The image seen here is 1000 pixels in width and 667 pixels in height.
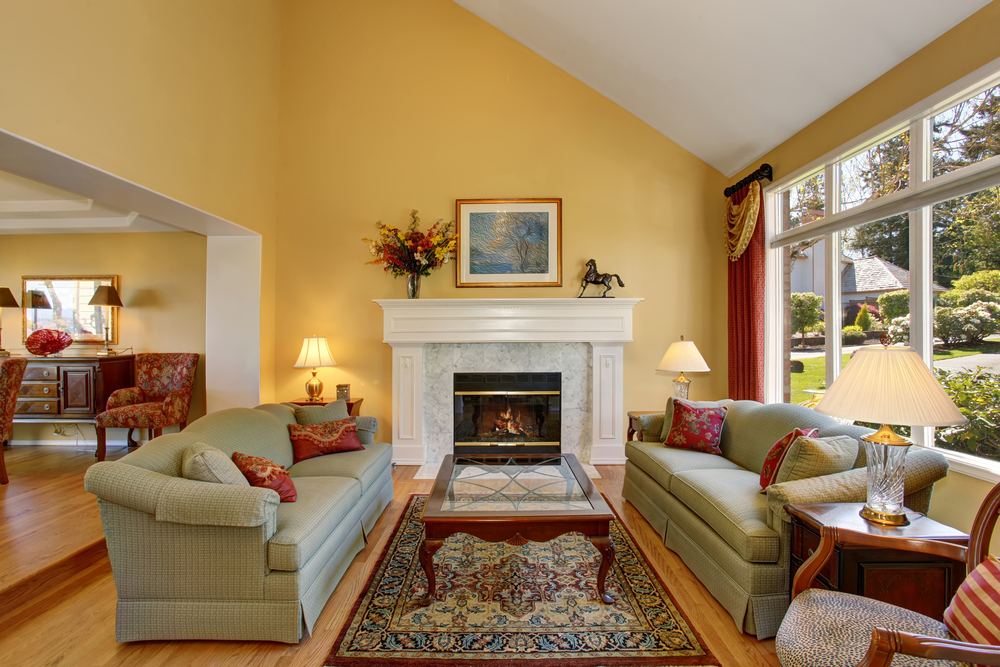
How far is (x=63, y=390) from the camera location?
4691 millimetres

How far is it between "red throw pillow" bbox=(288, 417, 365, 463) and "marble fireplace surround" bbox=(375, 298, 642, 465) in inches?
49.6

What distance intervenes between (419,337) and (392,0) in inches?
137

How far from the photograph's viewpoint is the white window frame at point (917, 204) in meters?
2.34

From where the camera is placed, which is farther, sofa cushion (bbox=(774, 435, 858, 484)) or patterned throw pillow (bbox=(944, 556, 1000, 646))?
sofa cushion (bbox=(774, 435, 858, 484))

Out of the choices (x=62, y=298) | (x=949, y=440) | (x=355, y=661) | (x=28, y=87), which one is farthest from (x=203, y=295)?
(x=949, y=440)

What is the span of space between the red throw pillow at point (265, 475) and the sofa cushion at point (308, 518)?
0.06 metres

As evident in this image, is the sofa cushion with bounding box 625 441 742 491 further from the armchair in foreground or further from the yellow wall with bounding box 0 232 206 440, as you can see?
the yellow wall with bounding box 0 232 206 440

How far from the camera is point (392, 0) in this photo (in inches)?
189

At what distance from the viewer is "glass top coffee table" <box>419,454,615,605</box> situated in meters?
2.23

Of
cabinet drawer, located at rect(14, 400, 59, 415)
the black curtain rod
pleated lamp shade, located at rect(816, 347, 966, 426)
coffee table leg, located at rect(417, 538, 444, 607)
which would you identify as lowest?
coffee table leg, located at rect(417, 538, 444, 607)

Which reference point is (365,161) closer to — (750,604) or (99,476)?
(99,476)

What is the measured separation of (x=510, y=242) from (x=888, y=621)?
3.94 m

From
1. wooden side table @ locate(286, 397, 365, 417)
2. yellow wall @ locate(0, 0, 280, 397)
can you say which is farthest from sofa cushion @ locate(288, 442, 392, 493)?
yellow wall @ locate(0, 0, 280, 397)

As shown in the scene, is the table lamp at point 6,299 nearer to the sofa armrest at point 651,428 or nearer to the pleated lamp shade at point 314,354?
the pleated lamp shade at point 314,354
